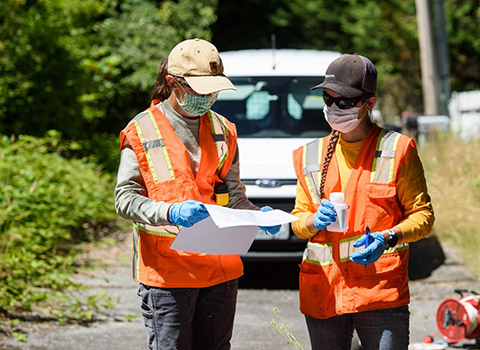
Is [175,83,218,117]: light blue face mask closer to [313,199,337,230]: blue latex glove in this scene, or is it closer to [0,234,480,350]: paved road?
[313,199,337,230]: blue latex glove

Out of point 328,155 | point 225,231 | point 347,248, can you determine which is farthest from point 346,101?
point 225,231

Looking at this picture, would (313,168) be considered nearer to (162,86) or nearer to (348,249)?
(348,249)

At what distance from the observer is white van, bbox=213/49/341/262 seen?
7.55m

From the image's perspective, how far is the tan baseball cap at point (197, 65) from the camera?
11.2ft

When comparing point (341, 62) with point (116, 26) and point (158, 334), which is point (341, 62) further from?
point (116, 26)

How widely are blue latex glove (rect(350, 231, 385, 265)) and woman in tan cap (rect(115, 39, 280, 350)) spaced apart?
39 centimetres

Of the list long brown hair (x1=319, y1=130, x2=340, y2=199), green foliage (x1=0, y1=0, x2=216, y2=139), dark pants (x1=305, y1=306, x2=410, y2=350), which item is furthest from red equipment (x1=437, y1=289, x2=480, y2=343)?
green foliage (x1=0, y1=0, x2=216, y2=139)

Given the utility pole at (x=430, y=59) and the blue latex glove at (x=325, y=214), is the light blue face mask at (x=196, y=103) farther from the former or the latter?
the utility pole at (x=430, y=59)

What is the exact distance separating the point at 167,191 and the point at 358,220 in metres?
0.80

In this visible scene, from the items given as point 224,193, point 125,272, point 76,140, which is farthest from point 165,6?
point 224,193

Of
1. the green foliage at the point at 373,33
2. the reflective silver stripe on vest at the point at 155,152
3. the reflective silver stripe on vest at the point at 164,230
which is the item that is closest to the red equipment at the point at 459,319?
the reflective silver stripe on vest at the point at 164,230

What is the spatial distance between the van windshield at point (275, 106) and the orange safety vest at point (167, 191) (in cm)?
461

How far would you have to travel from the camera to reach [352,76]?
3400 millimetres

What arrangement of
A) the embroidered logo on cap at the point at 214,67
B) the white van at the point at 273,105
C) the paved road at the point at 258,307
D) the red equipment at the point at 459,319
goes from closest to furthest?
the embroidered logo on cap at the point at 214,67, the red equipment at the point at 459,319, the paved road at the point at 258,307, the white van at the point at 273,105
